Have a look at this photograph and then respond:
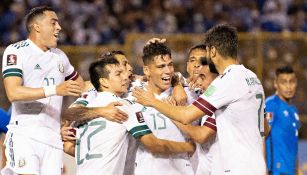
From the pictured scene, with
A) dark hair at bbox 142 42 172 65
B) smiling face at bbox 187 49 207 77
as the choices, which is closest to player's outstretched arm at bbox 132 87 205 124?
dark hair at bbox 142 42 172 65

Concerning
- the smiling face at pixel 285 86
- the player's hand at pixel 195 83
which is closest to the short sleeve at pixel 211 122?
the player's hand at pixel 195 83

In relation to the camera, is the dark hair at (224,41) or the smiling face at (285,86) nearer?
the dark hair at (224,41)

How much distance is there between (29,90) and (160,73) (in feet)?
4.10

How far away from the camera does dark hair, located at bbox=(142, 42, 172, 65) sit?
8.40 metres

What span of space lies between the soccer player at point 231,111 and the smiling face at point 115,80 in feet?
1.77

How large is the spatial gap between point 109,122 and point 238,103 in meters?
1.23

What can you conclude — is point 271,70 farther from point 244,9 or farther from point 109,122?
point 109,122

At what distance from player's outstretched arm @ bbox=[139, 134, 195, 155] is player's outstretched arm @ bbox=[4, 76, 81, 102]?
763 mm

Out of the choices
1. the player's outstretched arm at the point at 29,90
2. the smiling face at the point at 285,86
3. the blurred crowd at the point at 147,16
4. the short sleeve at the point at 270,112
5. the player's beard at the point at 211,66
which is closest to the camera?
the player's beard at the point at 211,66

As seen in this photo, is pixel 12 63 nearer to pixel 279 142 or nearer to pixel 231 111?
pixel 231 111

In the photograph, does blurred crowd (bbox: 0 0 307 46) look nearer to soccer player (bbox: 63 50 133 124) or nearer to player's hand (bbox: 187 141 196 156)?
soccer player (bbox: 63 50 133 124)

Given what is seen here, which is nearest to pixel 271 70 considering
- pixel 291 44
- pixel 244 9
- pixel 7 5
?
pixel 291 44

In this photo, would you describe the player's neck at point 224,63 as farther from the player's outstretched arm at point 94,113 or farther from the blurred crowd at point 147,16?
the blurred crowd at point 147,16

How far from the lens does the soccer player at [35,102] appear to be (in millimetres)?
8453
